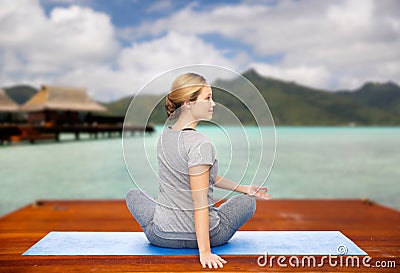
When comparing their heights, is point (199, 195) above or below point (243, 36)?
below

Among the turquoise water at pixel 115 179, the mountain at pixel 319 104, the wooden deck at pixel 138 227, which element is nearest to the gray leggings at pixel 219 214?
the wooden deck at pixel 138 227

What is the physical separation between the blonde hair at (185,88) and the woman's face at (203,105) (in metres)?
0.02

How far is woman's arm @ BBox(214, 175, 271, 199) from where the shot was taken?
2.03 metres

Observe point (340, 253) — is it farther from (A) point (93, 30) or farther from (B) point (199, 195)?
(A) point (93, 30)

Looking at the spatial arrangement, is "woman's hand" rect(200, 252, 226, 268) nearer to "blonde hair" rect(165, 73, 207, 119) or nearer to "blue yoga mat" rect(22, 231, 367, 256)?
"blue yoga mat" rect(22, 231, 367, 256)

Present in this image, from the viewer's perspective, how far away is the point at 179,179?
6.09ft

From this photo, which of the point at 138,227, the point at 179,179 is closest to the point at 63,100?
the point at 138,227

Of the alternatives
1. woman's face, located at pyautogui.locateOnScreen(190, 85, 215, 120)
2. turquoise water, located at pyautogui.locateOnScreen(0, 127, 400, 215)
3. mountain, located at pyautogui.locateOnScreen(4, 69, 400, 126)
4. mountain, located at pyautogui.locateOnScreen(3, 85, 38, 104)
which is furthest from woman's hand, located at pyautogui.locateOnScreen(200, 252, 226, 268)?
mountain, located at pyautogui.locateOnScreen(3, 85, 38, 104)

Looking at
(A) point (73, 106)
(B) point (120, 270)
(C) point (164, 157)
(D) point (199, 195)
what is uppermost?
(A) point (73, 106)

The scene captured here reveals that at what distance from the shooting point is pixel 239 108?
197 centimetres

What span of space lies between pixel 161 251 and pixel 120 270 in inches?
10.7

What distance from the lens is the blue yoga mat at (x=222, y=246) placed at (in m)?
2.12

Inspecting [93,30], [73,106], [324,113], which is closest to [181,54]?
[93,30]

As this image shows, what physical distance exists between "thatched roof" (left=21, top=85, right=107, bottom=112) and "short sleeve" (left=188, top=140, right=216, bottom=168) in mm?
32023
